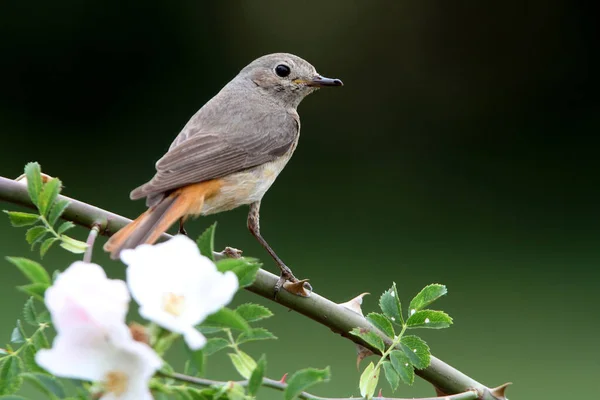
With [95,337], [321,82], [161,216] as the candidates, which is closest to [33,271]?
[95,337]

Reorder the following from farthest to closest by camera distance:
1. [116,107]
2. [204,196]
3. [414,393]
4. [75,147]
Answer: [116,107] → [75,147] → [414,393] → [204,196]

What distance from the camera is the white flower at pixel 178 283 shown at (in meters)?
0.70

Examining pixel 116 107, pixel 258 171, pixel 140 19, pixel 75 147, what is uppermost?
pixel 140 19

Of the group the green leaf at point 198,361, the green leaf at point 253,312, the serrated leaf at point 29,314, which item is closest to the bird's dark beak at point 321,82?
the serrated leaf at point 29,314

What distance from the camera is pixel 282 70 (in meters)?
3.26

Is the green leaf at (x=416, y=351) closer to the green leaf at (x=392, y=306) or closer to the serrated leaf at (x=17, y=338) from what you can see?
the green leaf at (x=392, y=306)

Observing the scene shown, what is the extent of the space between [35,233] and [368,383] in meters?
0.47

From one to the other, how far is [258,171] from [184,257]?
2.04 metres

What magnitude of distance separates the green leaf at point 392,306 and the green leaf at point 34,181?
52cm

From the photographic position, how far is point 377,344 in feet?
4.34

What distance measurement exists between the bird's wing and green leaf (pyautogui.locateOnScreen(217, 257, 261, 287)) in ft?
4.34

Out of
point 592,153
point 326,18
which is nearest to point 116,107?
point 326,18

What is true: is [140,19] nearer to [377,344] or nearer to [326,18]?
[326,18]

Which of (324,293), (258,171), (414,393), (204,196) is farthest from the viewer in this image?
(324,293)
